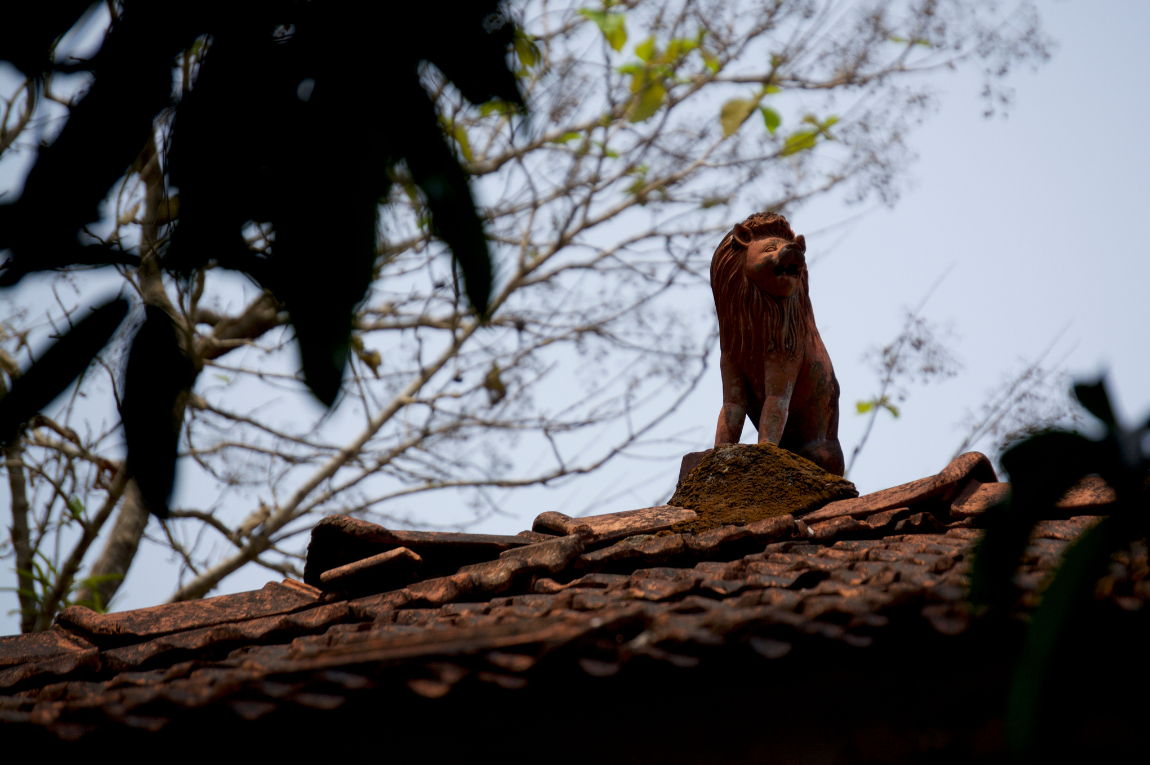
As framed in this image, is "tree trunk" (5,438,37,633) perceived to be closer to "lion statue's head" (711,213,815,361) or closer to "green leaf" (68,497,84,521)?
"green leaf" (68,497,84,521)

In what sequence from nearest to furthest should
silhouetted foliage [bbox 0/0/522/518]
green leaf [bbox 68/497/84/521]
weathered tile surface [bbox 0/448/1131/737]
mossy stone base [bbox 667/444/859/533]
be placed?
1. silhouetted foliage [bbox 0/0/522/518]
2. weathered tile surface [bbox 0/448/1131/737]
3. mossy stone base [bbox 667/444/859/533]
4. green leaf [bbox 68/497/84/521]

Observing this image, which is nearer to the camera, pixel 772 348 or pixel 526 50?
pixel 526 50

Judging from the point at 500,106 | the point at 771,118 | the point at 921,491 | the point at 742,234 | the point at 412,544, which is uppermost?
the point at 771,118

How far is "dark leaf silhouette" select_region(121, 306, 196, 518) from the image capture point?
1.07m

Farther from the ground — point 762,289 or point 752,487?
point 762,289

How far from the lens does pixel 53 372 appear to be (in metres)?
1.02

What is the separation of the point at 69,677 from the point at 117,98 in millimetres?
2145

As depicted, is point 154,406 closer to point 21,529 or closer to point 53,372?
point 53,372

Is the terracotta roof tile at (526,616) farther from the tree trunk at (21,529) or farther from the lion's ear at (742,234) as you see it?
the tree trunk at (21,529)

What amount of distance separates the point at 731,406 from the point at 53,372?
294 centimetres

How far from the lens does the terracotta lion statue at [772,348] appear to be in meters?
3.52

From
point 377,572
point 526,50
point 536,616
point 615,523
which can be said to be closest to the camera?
Result: point 526,50

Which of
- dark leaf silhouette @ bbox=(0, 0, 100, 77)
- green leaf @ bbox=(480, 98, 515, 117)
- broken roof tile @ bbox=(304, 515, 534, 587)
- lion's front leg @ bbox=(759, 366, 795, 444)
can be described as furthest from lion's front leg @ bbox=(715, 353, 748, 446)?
dark leaf silhouette @ bbox=(0, 0, 100, 77)

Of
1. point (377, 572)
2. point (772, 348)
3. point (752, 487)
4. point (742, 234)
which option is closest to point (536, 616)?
point (377, 572)
